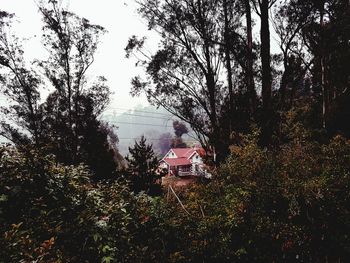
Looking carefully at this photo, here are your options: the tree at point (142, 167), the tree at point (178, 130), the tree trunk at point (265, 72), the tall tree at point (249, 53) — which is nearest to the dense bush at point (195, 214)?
the tree trunk at point (265, 72)

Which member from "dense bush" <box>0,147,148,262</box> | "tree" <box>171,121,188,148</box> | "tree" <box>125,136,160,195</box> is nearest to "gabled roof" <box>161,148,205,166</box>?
"tree" <box>171,121,188,148</box>

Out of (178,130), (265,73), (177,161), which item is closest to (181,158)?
(177,161)

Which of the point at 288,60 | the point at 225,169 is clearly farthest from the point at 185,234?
the point at 288,60

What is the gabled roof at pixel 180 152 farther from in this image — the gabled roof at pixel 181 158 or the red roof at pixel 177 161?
the red roof at pixel 177 161

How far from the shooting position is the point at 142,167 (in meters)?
14.8

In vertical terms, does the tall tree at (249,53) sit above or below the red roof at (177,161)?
above

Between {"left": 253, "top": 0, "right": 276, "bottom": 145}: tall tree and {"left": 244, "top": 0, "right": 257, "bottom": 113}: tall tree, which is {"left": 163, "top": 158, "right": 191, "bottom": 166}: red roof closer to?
{"left": 244, "top": 0, "right": 257, "bottom": 113}: tall tree

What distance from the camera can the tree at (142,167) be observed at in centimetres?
1455

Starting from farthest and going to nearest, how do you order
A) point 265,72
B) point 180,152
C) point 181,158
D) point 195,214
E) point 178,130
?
point 178,130 → point 180,152 → point 181,158 → point 265,72 → point 195,214

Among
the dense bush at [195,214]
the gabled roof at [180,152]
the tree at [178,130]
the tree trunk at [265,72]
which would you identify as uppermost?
the tree at [178,130]

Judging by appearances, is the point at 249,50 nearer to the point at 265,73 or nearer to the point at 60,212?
the point at 265,73

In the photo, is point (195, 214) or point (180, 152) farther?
point (180, 152)

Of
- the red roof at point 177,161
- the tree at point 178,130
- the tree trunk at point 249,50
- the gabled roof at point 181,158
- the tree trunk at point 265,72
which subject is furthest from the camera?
the tree at point 178,130

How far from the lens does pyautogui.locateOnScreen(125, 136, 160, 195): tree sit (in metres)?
14.6
